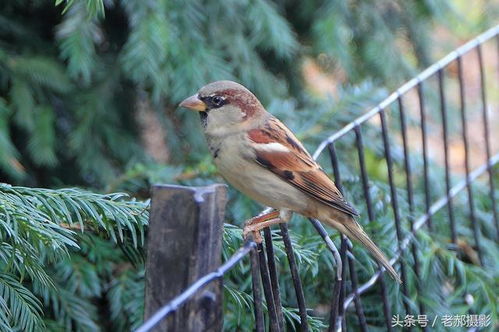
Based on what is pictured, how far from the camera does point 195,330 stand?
4.20 ft

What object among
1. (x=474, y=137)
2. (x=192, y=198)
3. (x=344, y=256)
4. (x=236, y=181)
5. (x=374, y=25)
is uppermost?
(x=374, y=25)

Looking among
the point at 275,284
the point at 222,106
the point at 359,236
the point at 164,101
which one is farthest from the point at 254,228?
the point at 164,101

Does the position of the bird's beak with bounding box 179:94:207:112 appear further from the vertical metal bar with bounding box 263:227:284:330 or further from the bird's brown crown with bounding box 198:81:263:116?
the vertical metal bar with bounding box 263:227:284:330

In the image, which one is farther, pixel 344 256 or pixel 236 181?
pixel 236 181

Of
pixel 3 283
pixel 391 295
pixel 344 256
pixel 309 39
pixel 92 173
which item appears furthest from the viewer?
pixel 309 39

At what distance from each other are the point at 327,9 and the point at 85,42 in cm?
106

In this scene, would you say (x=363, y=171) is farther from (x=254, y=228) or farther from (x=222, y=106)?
(x=254, y=228)

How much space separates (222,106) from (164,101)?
0.86 m

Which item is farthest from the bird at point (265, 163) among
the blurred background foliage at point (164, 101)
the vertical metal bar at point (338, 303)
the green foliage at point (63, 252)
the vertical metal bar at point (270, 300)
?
the vertical metal bar at point (270, 300)

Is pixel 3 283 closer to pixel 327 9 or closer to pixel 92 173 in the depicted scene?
pixel 92 173

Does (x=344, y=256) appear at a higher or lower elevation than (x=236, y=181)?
lower

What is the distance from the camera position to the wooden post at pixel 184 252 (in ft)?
4.13

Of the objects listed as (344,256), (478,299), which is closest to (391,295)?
(478,299)

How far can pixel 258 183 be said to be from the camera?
218 cm
